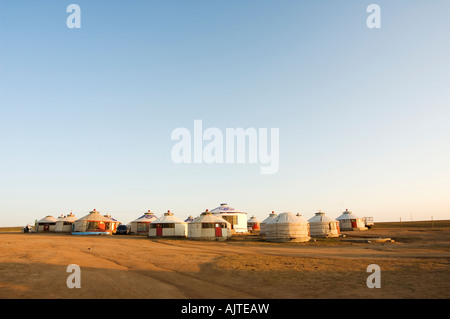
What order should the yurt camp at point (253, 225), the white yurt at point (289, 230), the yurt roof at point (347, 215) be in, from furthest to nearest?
1. the yurt camp at point (253, 225)
2. the yurt roof at point (347, 215)
3. the white yurt at point (289, 230)

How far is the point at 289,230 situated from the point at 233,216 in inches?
907

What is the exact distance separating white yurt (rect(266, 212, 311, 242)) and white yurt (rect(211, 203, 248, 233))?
826 inches

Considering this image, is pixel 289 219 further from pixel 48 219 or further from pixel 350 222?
pixel 48 219

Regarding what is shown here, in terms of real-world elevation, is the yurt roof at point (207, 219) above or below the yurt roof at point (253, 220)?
above

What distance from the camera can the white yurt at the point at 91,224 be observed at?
57.6 meters

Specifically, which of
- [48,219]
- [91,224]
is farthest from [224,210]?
[48,219]

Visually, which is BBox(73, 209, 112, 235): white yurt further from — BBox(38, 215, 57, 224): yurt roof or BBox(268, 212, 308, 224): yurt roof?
BBox(268, 212, 308, 224): yurt roof

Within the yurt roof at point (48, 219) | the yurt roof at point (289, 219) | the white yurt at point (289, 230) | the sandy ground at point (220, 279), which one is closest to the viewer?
the sandy ground at point (220, 279)

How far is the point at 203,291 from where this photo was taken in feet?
38.4

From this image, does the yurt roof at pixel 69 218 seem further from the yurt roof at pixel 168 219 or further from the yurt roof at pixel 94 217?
the yurt roof at pixel 168 219

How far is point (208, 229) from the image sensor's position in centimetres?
4447

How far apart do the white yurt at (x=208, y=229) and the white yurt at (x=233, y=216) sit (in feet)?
Result: 49.0

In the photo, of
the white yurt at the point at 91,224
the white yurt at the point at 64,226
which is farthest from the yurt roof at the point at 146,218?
the white yurt at the point at 64,226

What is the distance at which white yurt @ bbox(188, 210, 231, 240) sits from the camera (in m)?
44.3
